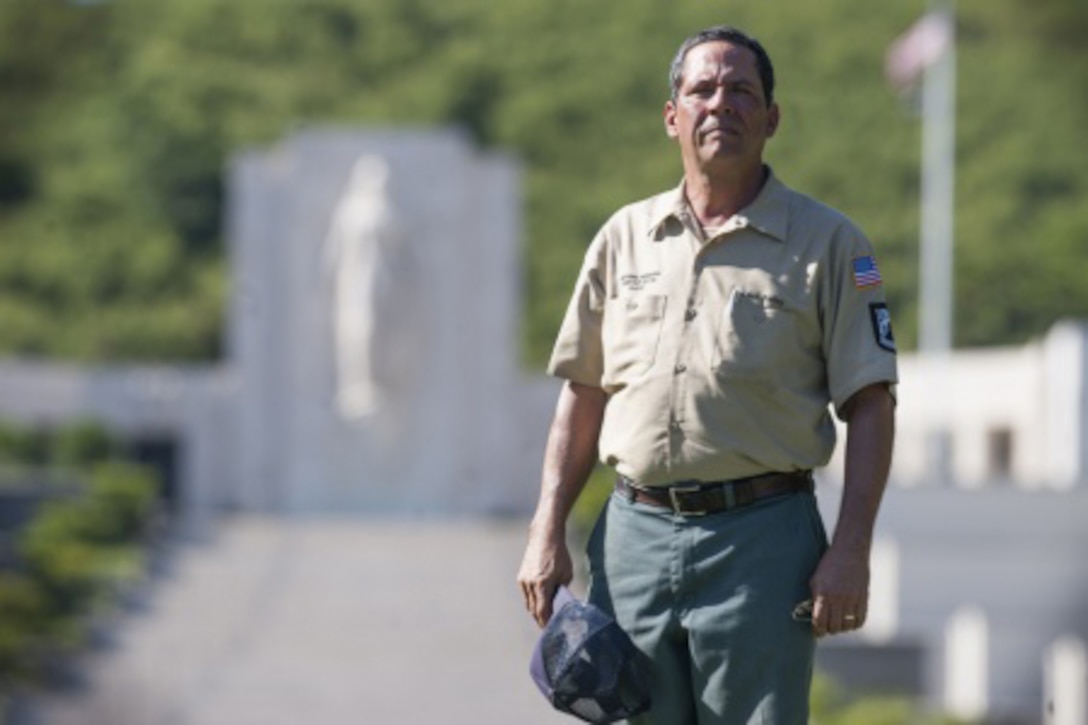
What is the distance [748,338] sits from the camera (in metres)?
3.96

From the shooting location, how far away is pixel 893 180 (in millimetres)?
46375

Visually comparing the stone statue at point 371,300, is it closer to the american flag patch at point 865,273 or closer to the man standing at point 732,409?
the man standing at point 732,409

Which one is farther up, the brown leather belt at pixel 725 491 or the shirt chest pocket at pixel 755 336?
the shirt chest pocket at pixel 755 336

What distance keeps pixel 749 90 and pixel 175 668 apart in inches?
537

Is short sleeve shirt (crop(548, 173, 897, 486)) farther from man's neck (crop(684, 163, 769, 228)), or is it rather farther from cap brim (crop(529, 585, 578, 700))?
cap brim (crop(529, 585, 578, 700))

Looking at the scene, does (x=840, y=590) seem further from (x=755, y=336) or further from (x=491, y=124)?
(x=491, y=124)

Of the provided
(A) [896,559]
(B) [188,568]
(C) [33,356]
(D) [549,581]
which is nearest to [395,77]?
(C) [33,356]

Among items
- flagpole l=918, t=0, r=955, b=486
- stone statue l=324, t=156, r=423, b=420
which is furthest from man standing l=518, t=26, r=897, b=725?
stone statue l=324, t=156, r=423, b=420

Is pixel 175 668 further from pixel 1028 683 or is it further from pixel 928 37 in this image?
pixel 928 37

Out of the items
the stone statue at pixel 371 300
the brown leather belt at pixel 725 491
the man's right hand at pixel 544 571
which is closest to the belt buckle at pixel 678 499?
the brown leather belt at pixel 725 491

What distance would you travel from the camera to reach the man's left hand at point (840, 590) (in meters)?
3.82

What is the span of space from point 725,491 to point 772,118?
1.97 ft

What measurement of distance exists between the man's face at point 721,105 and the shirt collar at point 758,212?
0.07 meters

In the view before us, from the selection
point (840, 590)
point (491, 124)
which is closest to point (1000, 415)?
point (840, 590)
